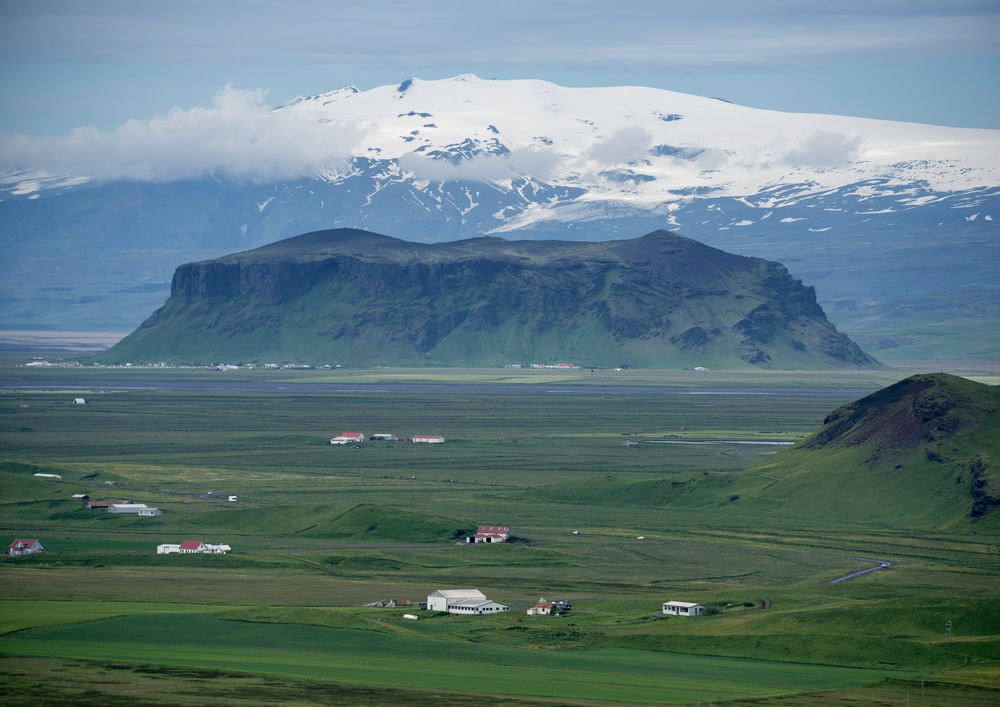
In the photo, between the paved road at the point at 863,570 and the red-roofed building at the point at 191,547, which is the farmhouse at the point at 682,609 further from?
the red-roofed building at the point at 191,547

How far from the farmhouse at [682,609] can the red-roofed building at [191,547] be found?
35367 mm

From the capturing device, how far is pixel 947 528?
135750 millimetres

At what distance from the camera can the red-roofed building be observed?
119125mm

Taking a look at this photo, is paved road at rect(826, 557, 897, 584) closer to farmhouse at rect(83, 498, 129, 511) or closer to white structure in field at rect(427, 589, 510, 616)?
white structure in field at rect(427, 589, 510, 616)

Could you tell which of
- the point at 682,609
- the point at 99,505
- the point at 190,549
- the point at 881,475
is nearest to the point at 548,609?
the point at 682,609

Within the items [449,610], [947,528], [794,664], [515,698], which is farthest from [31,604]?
[947,528]

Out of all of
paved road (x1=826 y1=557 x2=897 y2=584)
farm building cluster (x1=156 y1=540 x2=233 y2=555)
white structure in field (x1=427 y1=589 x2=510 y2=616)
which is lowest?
paved road (x1=826 y1=557 x2=897 y2=584)

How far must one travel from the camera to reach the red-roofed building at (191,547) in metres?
119

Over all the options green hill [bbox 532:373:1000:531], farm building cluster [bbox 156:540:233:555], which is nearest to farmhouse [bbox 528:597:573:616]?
farm building cluster [bbox 156:540:233:555]

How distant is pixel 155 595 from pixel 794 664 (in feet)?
119

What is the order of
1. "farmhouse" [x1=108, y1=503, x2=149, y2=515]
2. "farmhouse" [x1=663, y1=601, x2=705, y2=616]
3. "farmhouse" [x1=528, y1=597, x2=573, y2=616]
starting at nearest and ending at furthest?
"farmhouse" [x1=528, y1=597, x2=573, y2=616]
"farmhouse" [x1=663, y1=601, x2=705, y2=616]
"farmhouse" [x1=108, y1=503, x2=149, y2=515]

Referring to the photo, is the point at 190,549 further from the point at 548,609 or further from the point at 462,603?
the point at 548,609

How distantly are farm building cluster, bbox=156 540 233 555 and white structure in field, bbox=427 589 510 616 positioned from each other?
24.3 meters

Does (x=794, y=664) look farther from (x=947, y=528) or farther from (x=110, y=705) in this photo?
(x=947, y=528)
